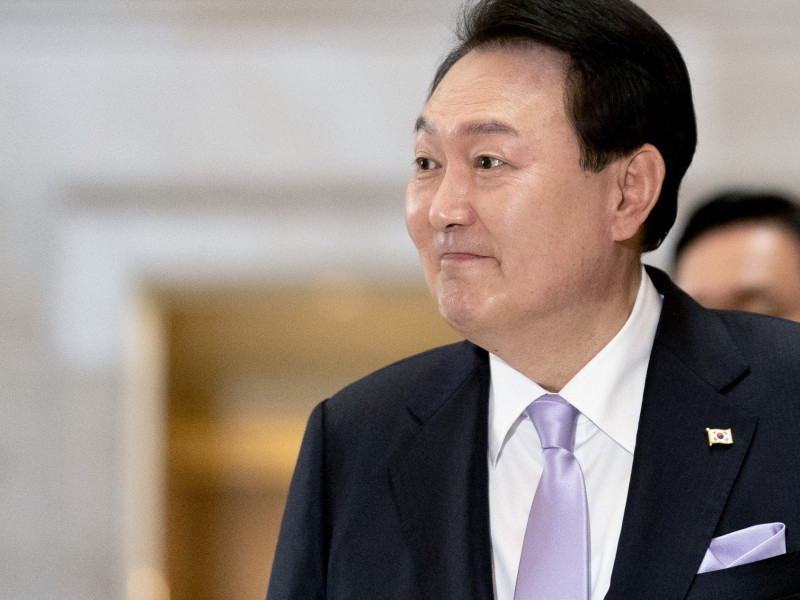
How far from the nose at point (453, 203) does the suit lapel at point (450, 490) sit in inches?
13.5

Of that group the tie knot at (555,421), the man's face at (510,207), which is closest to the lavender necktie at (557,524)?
the tie knot at (555,421)

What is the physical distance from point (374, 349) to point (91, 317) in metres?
1.25

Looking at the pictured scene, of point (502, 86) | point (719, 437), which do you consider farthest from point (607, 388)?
point (502, 86)

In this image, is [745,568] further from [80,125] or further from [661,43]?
[80,125]

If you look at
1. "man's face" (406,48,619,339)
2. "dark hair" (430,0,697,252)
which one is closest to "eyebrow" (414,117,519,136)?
"man's face" (406,48,619,339)

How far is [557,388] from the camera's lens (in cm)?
169

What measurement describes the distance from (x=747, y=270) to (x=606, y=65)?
1.14 metres

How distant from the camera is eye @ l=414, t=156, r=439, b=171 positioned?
1666mm

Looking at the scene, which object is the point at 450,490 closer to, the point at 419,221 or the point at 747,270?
the point at 419,221

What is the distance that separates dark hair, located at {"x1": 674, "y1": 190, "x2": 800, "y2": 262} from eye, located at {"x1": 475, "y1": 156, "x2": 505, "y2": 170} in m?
1.35

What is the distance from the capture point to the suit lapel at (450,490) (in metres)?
1.53

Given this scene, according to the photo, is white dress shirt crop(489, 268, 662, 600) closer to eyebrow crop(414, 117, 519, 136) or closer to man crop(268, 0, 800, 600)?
man crop(268, 0, 800, 600)

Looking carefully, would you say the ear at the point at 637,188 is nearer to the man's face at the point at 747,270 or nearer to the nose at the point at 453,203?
the nose at the point at 453,203

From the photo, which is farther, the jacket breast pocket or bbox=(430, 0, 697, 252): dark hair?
bbox=(430, 0, 697, 252): dark hair
